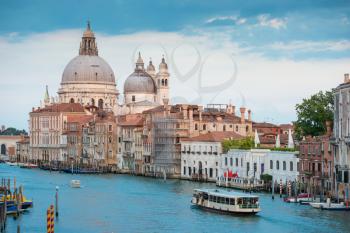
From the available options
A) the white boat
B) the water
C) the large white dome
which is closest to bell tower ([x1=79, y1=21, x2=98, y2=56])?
the large white dome

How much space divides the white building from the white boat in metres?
8.65

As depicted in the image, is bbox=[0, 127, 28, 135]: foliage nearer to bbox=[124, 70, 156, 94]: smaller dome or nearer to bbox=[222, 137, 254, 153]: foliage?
bbox=[124, 70, 156, 94]: smaller dome

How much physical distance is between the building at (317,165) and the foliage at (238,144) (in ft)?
24.6

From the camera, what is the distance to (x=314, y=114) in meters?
52.8

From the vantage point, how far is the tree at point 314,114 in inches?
2072

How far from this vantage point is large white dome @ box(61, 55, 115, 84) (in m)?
101

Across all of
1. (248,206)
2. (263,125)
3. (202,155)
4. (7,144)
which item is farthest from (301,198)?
(7,144)

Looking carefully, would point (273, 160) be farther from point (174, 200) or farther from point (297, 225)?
point (297, 225)

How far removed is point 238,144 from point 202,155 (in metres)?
4.24

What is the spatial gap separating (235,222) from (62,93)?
→ 68.9 metres

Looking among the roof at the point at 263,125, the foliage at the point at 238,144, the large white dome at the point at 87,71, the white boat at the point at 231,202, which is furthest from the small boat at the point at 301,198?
the large white dome at the point at 87,71

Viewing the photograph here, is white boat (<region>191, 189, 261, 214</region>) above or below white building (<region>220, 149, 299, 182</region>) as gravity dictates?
below

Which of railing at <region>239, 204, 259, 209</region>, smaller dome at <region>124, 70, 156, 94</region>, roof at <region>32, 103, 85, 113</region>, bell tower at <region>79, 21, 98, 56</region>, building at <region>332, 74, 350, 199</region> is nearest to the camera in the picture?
railing at <region>239, 204, 259, 209</region>

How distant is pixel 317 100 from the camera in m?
53.6
